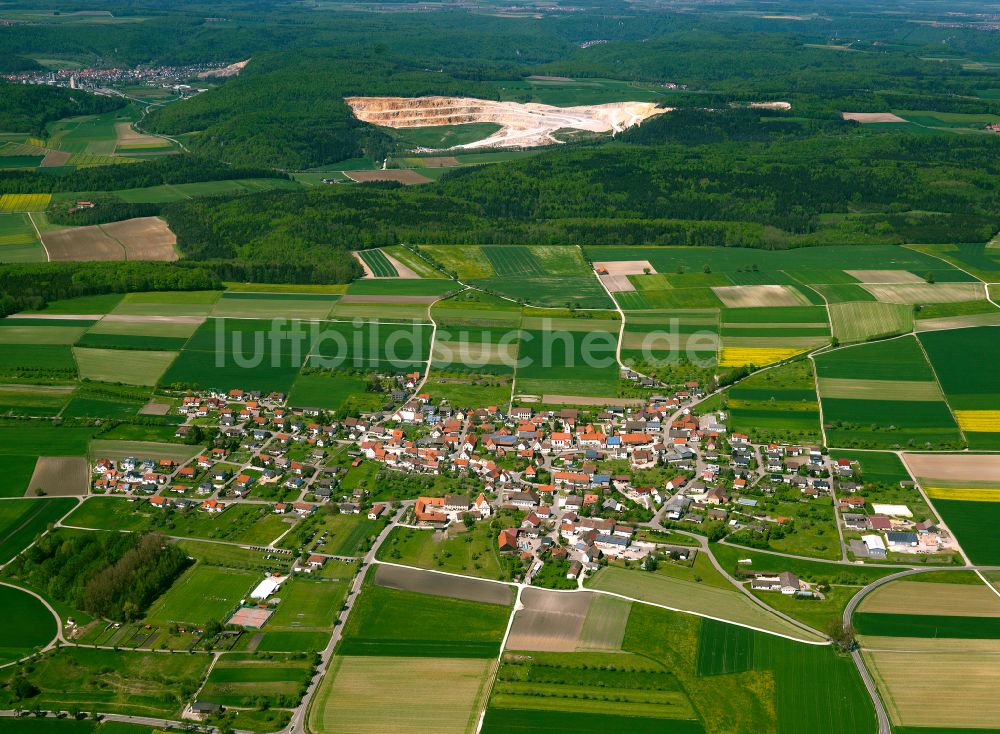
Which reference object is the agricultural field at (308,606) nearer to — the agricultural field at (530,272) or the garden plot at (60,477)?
the garden plot at (60,477)

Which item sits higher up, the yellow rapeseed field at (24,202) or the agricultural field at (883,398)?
the yellow rapeseed field at (24,202)

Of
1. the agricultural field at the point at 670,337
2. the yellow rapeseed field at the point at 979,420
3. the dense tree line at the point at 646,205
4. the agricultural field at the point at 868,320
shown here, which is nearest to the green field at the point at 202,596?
the agricultural field at the point at 670,337

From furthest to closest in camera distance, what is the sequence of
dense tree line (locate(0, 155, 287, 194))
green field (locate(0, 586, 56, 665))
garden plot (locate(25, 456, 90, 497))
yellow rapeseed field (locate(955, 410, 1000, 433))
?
dense tree line (locate(0, 155, 287, 194)) → yellow rapeseed field (locate(955, 410, 1000, 433)) → garden plot (locate(25, 456, 90, 497)) → green field (locate(0, 586, 56, 665))

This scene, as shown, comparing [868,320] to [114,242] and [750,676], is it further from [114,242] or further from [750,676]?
[114,242]

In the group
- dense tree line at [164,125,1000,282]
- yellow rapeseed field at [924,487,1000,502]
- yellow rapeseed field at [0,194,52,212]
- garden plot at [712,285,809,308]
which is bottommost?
yellow rapeseed field at [924,487,1000,502]

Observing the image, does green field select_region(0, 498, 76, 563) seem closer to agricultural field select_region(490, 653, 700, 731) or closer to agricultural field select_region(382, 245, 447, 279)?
agricultural field select_region(490, 653, 700, 731)

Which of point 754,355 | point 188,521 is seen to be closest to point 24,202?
point 188,521

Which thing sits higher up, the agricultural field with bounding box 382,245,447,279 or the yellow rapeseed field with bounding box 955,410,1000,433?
the agricultural field with bounding box 382,245,447,279

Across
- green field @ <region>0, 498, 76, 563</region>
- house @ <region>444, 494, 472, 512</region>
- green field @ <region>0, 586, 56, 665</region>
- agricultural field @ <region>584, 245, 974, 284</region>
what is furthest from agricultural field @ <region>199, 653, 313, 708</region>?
agricultural field @ <region>584, 245, 974, 284</region>
